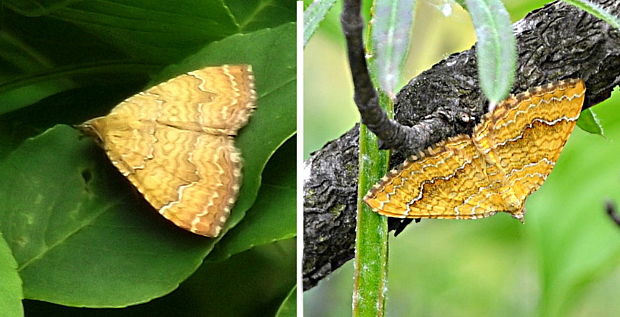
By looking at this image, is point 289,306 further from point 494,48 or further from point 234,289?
point 494,48

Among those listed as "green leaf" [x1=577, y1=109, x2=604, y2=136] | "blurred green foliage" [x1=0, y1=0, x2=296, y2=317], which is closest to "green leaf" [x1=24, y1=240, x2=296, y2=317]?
"blurred green foliage" [x1=0, y1=0, x2=296, y2=317]

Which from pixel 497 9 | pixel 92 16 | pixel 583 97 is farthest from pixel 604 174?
pixel 92 16

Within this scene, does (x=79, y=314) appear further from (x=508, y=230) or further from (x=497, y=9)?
(x=508, y=230)

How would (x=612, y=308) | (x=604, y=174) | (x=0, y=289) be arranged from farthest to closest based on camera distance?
(x=612, y=308), (x=604, y=174), (x=0, y=289)

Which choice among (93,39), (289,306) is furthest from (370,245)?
(93,39)

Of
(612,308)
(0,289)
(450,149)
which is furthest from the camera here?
(612,308)

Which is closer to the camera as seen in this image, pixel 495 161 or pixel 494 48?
pixel 494 48
